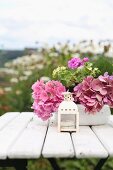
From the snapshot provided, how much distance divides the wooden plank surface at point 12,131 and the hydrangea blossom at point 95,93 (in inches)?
14.7

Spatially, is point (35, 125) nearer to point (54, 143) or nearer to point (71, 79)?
point (71, 79)

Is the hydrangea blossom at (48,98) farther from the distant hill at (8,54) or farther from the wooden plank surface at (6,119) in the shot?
the distant hill at (8,54)

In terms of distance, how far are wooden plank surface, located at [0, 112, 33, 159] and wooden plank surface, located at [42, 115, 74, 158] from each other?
0.53 feet

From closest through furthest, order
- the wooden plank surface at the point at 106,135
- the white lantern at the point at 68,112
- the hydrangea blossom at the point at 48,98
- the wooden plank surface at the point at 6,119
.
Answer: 1. the wooden plank surface at the point at 106,135
2. the white lantern at the point at 68,112
3. the hydrangea blossom at the point at 48,98
4. the wooden plank surface at the point at 6,119

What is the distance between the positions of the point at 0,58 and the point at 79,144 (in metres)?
5.47

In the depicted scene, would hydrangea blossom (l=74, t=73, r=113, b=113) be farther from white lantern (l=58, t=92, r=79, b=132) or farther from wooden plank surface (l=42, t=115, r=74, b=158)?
wooden plank surface (l=42, t=115, r=74, b=158)

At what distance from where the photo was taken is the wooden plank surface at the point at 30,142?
7.93 ft

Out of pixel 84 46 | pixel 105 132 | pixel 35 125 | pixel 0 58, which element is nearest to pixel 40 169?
pixel 35 125

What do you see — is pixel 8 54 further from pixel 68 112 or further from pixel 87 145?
pixel 87 145

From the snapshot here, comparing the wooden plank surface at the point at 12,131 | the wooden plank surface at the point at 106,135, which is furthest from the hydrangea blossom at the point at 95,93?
the wooden plank surface at the point at 12,131

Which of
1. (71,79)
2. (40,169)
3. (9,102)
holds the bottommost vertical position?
(40,169)

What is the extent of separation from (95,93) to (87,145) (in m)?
0.63

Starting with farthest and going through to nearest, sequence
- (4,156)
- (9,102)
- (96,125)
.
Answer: (9,102)
(96,125)
(4,156)

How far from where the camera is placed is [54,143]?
2.62 m
